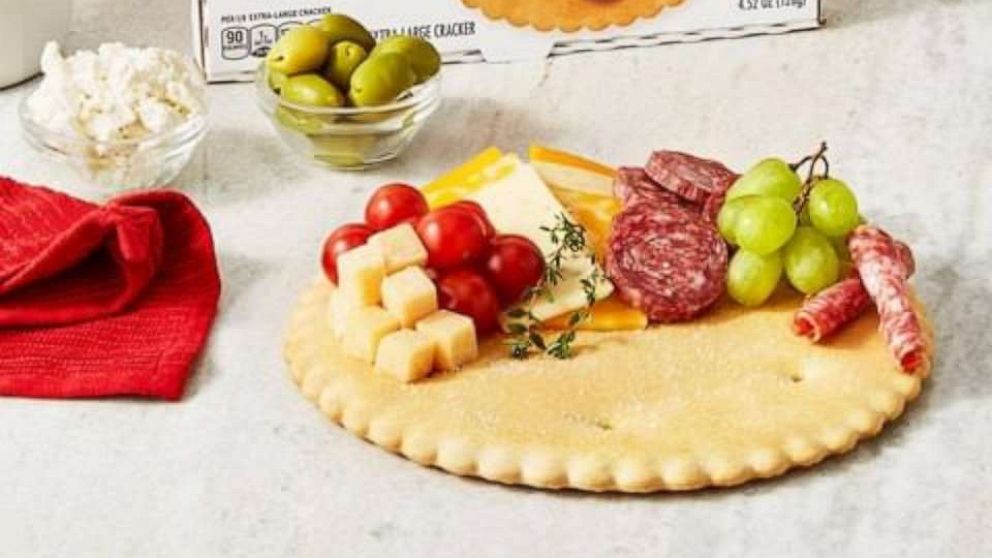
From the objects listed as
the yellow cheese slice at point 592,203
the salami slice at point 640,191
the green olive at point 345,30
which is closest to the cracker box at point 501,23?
the green olive at point 345,30

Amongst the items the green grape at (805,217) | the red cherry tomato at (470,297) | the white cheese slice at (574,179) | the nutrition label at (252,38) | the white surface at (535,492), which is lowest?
the white surface at (535,492)

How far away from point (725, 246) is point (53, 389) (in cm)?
65

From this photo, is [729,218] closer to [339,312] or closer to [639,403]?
[639,403]

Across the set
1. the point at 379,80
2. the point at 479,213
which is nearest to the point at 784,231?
the point at 479,213

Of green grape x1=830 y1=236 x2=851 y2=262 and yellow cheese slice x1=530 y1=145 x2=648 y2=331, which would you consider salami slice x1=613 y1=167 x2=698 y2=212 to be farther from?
green grape x1=830 y1=236 x2=851 y2=262

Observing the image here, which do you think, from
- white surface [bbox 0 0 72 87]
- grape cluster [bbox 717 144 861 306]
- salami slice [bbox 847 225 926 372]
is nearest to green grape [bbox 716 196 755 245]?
grape cluster [bbox 717 144 861 306]

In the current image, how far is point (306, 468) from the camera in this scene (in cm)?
194

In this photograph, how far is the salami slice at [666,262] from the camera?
2102mm

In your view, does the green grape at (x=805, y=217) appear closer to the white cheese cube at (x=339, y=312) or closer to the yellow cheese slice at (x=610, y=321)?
the yellow cheese slice at (x=610, y=321)

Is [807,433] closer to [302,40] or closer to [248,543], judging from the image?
[248,543]

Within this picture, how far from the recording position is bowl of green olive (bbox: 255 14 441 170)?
→ 7.86 feet

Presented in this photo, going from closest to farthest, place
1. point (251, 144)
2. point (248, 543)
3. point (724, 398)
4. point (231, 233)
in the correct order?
point (248, 543) → point (724, 398) → point (231, 233) → point (251, 144)

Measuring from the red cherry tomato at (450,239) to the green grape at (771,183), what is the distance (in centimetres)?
27

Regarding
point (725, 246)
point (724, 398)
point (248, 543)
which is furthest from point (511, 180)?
point (248, 543)
